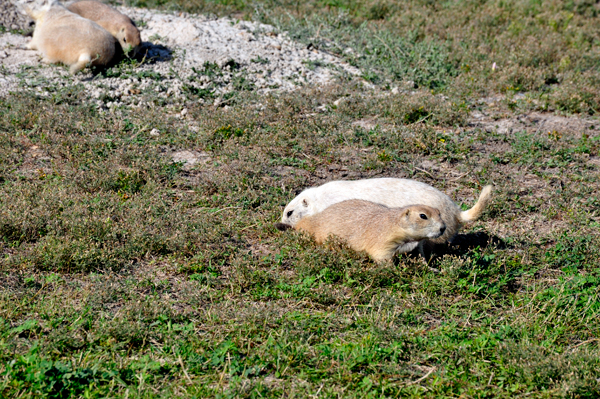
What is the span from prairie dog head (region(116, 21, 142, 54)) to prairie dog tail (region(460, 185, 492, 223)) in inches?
265

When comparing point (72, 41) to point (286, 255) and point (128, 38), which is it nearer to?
point (128, 38)

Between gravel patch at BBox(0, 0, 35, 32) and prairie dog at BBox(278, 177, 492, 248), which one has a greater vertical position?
prairie dog at BBox(278, 177, 492, 248)

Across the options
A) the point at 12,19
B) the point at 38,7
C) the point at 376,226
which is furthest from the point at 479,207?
the point at 12,19

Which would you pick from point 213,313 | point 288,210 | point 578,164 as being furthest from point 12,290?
point 578,164

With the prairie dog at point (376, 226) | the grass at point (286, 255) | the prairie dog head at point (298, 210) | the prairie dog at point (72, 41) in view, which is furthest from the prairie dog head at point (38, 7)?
the prairie dog at point (376, 226)

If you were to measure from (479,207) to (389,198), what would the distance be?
88 cm

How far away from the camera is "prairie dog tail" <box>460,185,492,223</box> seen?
5.58 meters

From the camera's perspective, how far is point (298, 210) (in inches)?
249

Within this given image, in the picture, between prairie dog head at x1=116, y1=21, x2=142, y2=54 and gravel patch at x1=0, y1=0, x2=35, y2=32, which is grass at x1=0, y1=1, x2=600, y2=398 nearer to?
prairie dog head at x1=116, y1=21, x2=142, y2=54

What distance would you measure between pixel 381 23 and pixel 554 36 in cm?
362

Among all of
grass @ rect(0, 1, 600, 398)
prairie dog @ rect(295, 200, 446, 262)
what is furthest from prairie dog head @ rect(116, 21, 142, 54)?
prairie dog @ rect(295, 200, 446, 262)

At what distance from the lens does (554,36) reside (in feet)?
40.4

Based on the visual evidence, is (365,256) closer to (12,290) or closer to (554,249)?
(554,249)

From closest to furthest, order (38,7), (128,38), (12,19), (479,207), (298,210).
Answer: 1. (479,207)
2. (298,210)
3. (128,38)
4. (38,7)
5. (12,19)
